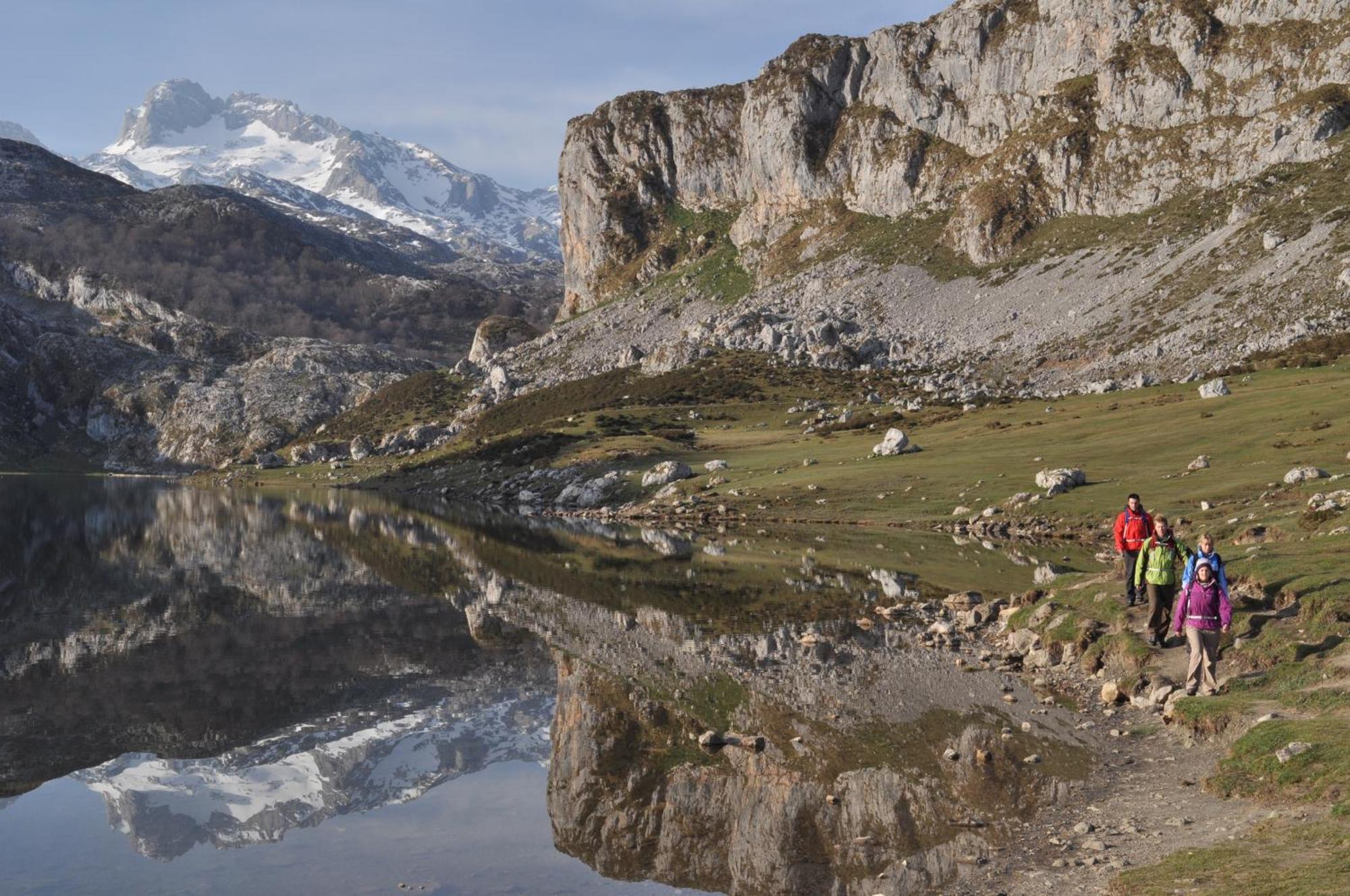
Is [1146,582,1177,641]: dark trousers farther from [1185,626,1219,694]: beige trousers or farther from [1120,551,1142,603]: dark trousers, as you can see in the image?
[1185,626,1219,694]: beige trousers

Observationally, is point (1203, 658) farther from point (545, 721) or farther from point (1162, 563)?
point (545, 721)

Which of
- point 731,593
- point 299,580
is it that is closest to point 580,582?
point 731,593

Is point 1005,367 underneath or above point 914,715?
above

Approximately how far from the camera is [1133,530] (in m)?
36.9

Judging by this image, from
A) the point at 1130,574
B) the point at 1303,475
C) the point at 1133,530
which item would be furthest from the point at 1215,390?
the point at 1130,574

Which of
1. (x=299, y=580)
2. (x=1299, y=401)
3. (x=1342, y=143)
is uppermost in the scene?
(x=1342, y=143)

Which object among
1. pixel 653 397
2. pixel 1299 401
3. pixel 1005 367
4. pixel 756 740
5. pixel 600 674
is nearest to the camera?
pixel 756 740

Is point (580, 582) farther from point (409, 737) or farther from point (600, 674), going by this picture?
point (409, 737)

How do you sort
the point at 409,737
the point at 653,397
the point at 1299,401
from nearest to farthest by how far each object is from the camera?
the point at 409,737 → the point at 1299,401 → the point at 653,397

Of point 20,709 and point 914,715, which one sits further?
point 20,709

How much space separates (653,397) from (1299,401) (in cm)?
12862

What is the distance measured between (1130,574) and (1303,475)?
34.2 m

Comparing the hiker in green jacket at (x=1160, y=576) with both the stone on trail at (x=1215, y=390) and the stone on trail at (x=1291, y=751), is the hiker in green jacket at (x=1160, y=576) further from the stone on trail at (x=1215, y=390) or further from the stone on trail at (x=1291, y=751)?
the stone on trail at (x=1215, y=390)

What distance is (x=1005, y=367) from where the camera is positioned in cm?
16988
